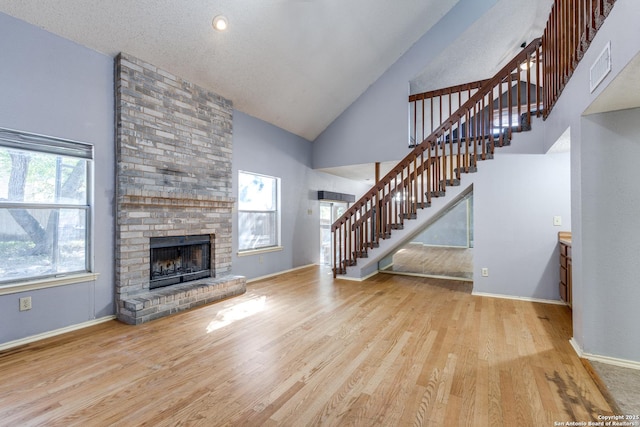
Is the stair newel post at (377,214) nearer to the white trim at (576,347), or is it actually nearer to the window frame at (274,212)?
the window frame at (274,212)

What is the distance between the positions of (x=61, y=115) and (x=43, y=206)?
0.98 metres

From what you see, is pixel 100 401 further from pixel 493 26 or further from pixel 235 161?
pixel 493 26

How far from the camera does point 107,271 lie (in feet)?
11.4

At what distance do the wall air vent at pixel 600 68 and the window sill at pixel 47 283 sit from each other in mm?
4960

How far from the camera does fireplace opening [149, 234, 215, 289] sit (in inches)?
156

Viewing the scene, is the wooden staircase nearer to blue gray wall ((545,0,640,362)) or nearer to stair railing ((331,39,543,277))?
stair railing ((331,39,543,277))

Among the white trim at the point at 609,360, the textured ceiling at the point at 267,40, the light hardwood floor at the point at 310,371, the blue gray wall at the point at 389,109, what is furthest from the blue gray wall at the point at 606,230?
the blue gray wall at the point at 389,109

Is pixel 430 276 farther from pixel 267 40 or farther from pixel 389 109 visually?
pixel 267 40

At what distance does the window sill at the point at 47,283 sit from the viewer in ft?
9.07

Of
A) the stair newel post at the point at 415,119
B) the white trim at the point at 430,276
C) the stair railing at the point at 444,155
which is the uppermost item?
the stair newel post at the point at 415,119

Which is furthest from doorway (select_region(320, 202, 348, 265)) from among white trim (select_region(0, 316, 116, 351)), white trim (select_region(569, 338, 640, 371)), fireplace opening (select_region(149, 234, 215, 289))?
white trim (select_region(569, 338, 640, 371))

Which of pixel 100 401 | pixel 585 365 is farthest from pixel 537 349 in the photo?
pixel 100 401

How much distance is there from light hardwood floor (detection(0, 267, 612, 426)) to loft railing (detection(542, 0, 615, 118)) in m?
2.56

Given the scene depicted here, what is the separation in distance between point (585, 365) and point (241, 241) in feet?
15.6
